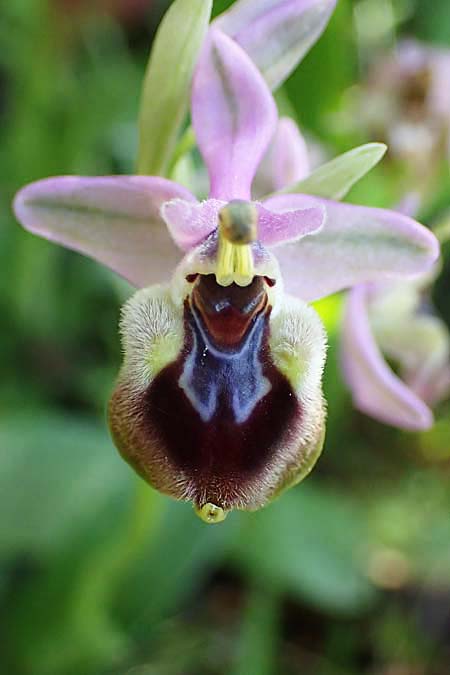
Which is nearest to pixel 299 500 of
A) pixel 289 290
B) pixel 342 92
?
pixel 342 92

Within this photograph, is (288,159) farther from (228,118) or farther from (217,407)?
(217,407)

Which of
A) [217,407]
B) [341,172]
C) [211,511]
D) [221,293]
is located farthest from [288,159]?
[211,511]

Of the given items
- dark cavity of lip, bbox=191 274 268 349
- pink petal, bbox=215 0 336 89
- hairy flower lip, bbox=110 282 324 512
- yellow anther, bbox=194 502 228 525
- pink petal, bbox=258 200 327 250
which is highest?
pink petal, bbox=215 0 336 89

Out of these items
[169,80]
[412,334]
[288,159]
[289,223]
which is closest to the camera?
[289,223]

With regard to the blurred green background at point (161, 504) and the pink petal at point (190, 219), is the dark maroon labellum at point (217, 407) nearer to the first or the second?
the pink petal at point (190, 219)

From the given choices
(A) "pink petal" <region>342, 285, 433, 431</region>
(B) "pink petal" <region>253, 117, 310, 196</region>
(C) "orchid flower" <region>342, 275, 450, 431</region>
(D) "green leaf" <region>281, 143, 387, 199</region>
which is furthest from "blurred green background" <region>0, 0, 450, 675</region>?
(D) "green leaf" <region>281, 143, 387, 199</region>

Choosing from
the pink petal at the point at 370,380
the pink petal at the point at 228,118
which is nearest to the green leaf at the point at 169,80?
the pink petal at the point at 228,118

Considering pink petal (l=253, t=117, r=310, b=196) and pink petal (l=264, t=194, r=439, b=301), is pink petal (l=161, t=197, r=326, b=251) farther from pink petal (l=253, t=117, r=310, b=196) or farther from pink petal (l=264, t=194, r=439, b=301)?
pink petal (l=253, t=117, r=310, b=196)
